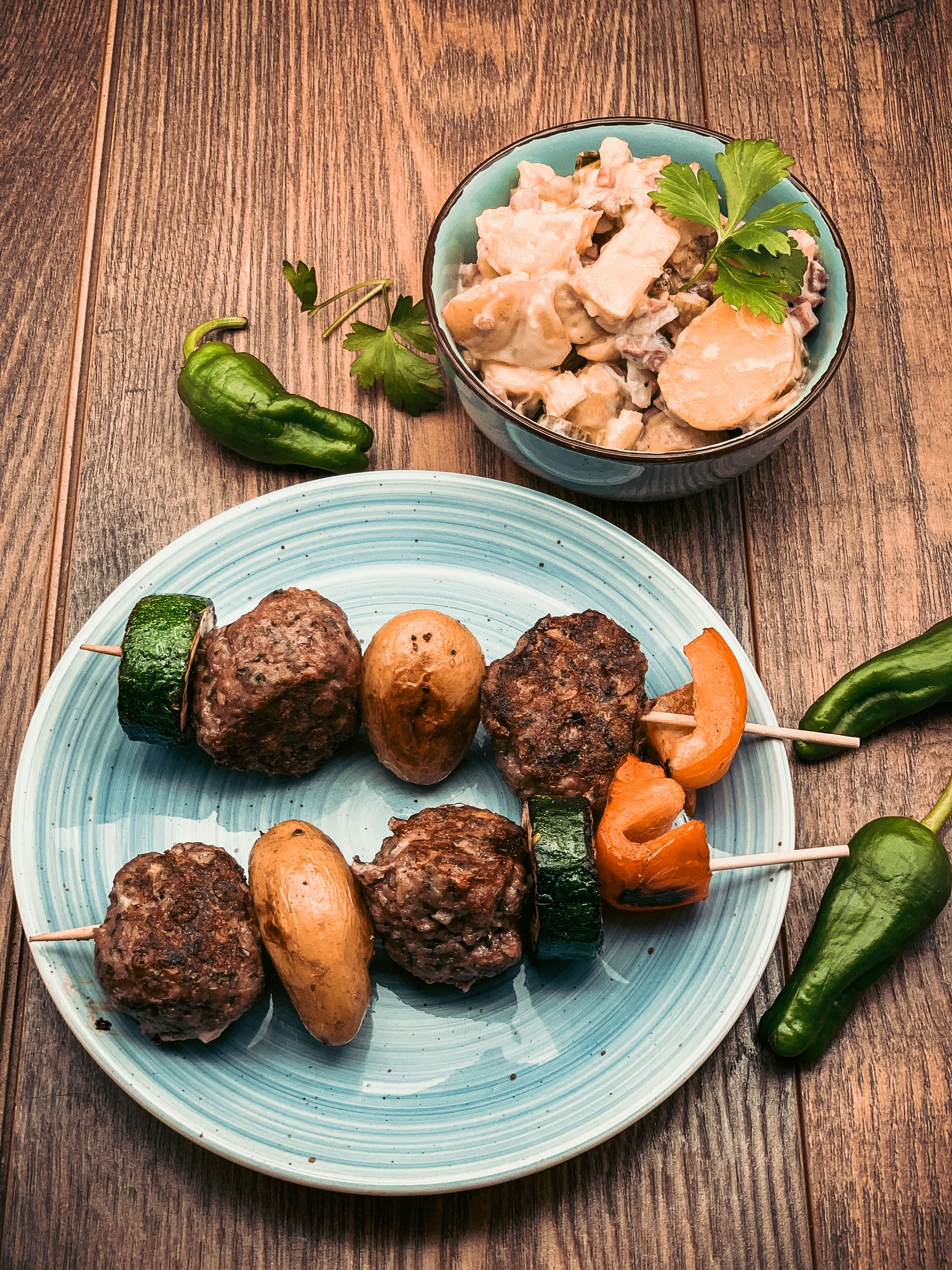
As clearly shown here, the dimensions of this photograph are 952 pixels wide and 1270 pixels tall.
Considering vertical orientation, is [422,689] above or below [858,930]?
above

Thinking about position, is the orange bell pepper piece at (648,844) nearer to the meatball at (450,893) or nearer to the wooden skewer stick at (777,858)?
the wooden skewer stick at (777,858)

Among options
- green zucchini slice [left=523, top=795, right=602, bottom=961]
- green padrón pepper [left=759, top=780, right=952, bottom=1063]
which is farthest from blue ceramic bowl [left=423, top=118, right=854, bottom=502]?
green padrón pepper [left=759, top=780, right=952, bottom=1063]

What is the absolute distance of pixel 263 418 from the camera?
11.7 feet

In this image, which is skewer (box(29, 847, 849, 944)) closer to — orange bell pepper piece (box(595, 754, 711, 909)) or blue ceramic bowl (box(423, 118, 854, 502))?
orange bell pepper piece (box(595, 754, 711, 909))

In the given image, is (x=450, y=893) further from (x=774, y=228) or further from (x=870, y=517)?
(x=774, y=228)

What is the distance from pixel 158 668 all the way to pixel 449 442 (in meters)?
1.40

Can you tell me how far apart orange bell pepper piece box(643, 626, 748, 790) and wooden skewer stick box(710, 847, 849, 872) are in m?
0.24

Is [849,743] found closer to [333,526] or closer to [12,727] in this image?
[333,526]

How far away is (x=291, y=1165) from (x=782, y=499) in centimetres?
268

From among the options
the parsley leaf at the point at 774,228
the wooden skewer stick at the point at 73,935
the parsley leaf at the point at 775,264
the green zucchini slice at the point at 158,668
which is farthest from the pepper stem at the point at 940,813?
the wooden skewer stick at the point at 73,935

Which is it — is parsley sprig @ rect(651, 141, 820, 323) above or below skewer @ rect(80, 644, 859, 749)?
above

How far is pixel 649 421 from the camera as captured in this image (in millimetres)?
3270

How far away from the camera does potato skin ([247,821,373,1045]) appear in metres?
2.69

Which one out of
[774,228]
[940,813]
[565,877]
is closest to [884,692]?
[940,813]
